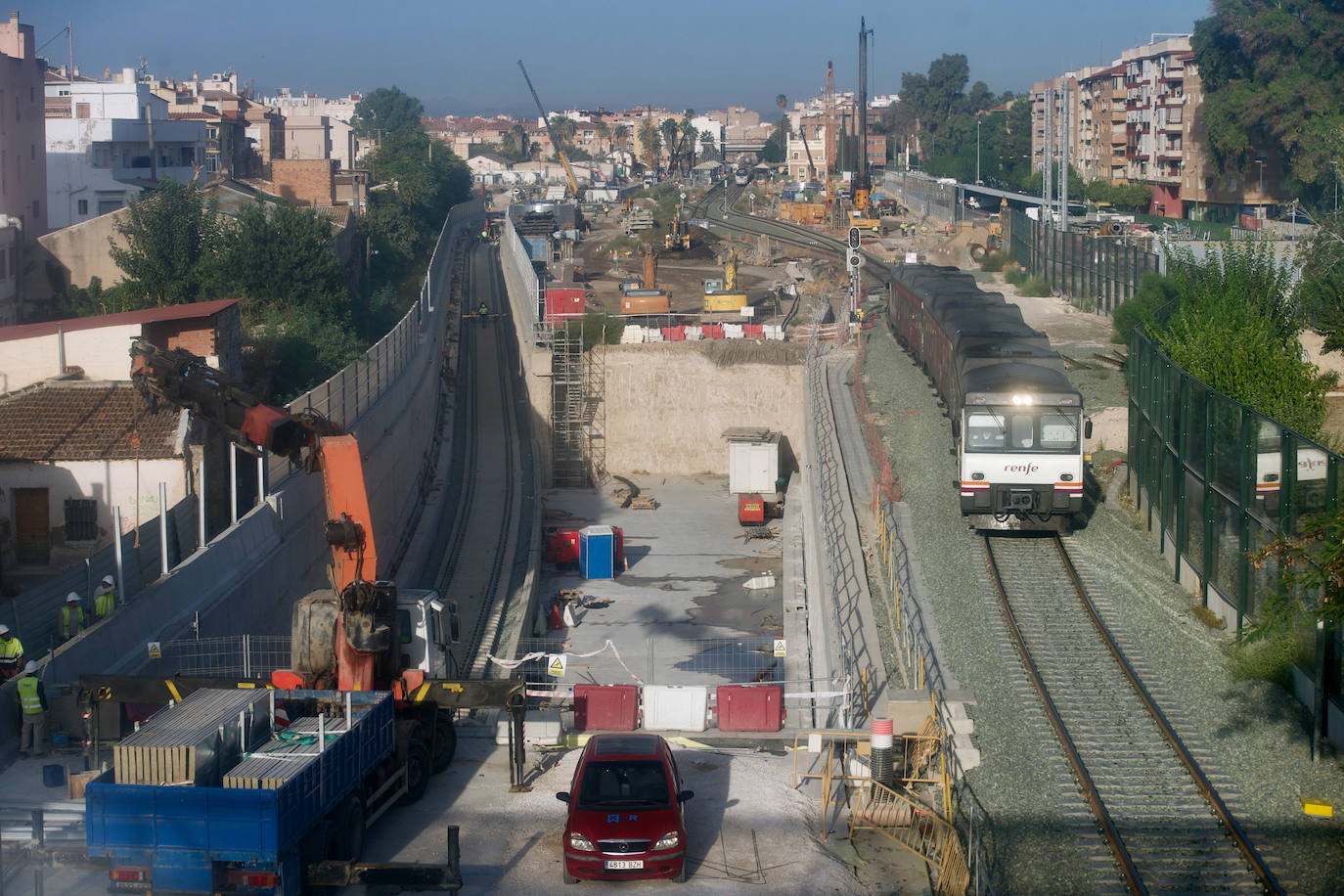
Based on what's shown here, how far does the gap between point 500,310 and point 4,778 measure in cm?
5749

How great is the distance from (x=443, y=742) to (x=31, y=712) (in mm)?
4298

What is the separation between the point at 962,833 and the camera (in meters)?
11.8

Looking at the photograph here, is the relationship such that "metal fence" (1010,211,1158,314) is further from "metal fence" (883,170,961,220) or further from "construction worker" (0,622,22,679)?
"construction worker" (0,622,22,679)

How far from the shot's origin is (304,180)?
73750 mm

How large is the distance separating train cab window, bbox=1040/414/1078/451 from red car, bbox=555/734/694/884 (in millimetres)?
10708

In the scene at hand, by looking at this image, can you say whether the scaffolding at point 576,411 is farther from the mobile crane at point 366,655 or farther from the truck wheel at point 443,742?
the truck wheel at point 443,742

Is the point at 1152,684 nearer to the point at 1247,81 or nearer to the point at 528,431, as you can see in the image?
the point at 528,431

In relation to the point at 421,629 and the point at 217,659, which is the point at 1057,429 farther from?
the point at 217,659

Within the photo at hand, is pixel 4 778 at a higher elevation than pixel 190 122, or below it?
below

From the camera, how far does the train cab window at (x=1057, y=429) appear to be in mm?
20375

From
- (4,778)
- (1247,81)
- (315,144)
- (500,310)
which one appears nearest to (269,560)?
(4,778)

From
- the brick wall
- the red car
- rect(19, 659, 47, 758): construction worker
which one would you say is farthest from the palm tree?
the red car

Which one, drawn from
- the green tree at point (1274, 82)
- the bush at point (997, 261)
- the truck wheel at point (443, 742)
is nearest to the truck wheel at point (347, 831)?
the truck wheel at point (443, 742)

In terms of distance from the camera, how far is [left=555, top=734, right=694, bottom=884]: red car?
11344mm
